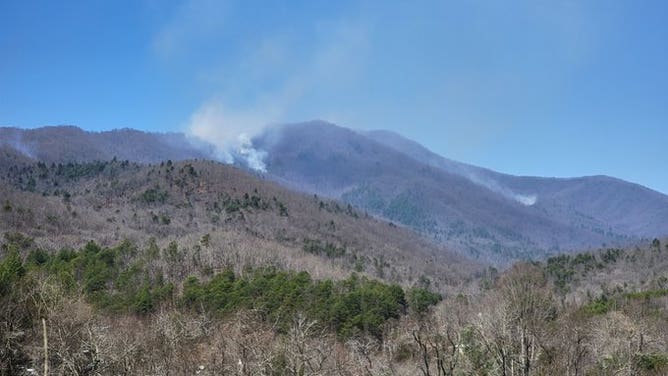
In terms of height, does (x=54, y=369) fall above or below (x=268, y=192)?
below

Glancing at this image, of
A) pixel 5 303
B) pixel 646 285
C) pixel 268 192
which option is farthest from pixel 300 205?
pixel 5 303

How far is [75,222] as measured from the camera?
12319cm

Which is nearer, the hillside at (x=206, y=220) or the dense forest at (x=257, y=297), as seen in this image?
the dense forest at (x=257, y=297)

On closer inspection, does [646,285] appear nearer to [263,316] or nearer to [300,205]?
[263,316]

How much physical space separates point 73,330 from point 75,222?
101m

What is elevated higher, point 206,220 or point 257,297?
point 206,220

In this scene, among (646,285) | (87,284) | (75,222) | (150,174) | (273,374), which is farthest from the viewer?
(150,174)

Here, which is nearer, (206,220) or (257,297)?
(257,297)

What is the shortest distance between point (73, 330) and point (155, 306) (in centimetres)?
3098

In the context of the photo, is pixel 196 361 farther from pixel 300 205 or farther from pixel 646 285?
pixel 300 205

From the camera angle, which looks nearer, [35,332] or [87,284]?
[35,332]

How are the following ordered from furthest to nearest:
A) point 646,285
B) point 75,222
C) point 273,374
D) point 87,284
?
point 75,222 → point 646,285 → point 87,284 → point 273,374

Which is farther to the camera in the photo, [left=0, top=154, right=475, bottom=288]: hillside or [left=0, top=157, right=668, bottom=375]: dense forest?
[left=0, top=154, right=475, bottom=288]: hillside

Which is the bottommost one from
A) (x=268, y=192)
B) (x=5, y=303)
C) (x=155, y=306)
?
(x=155, y=306)
